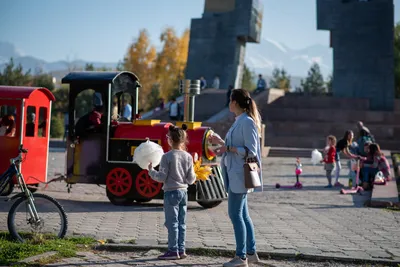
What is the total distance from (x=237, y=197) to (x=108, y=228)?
9.66ft

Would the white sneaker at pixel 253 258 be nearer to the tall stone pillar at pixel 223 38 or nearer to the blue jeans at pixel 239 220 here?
the blue jeans at pixel 239 220

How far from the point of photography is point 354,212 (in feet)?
42.5

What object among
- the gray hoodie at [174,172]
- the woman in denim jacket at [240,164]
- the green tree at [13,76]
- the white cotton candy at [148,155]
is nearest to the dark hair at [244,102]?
the woman in denim jacket at [240,164]

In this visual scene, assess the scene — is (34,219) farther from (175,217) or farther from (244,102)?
(244,102)

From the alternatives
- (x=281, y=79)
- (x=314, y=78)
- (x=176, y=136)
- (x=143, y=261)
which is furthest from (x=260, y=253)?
(x=281, y=79)

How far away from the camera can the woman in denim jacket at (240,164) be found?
733 cm

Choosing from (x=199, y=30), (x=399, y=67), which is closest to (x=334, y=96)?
(x=199, y=30)

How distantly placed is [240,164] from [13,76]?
59.6 m

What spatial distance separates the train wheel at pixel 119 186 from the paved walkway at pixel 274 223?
21 centimetres

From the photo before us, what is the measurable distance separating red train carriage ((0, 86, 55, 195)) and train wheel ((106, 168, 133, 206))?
1824 millimetres

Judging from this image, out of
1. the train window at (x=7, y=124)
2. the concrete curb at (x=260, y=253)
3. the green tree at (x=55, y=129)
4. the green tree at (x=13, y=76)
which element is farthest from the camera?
the green tree at (x=13, y=76)

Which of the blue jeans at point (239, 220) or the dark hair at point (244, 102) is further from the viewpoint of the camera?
the dark hair at point (244, 102)

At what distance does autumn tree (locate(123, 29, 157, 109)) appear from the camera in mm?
91875

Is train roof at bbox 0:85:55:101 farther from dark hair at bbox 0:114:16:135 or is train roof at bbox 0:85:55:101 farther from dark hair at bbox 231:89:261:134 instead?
dark hair at bbox 231:89:261:134
